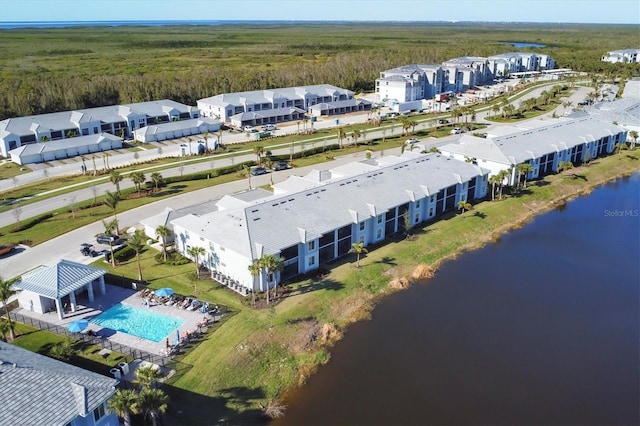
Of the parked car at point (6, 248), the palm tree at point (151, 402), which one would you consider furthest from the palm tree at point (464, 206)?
the parked car at point (6, 248)

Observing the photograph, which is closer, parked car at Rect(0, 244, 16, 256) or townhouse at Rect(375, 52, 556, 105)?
parked car at Rect(0, 244, 16, 256)

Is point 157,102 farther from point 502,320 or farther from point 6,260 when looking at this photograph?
point 502,320

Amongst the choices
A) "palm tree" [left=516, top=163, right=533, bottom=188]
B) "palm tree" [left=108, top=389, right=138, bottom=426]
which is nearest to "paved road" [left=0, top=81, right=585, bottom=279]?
"palm tree" [left=516, top=163, right=533, bottom=188]

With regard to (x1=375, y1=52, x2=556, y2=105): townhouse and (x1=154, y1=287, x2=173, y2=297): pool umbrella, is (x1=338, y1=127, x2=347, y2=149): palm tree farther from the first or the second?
(x1=154, y1=287, x2=173, y2=297): pool umbrella

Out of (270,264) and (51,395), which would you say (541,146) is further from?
(51,395)

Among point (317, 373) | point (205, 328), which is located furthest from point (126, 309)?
point (317, 373)

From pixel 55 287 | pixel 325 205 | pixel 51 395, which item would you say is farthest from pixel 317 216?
pixel 51 395

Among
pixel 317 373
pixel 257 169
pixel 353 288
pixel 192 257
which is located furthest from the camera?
pixel 257 169
